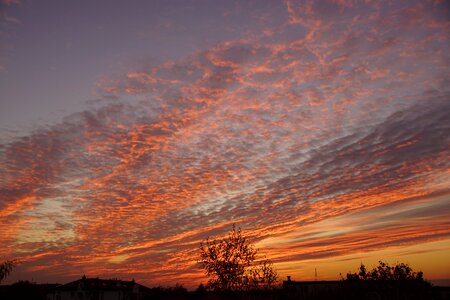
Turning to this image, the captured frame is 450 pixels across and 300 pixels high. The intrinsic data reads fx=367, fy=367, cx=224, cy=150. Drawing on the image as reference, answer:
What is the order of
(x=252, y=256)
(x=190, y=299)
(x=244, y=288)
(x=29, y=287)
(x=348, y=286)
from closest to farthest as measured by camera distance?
1. (x=348, y=286)
2. (x=244, y=288)
3. (x=252, y=256)
4. (x=29, y=287)
5. (x=190, y=299)

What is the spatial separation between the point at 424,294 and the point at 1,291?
54188mm

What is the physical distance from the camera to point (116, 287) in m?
80.9

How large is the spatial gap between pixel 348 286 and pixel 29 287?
144 feet

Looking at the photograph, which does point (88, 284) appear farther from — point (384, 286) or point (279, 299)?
point (384, 286)

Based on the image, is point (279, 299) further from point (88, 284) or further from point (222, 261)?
point (88, 284)

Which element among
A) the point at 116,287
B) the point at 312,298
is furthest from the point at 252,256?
the point at 116,287

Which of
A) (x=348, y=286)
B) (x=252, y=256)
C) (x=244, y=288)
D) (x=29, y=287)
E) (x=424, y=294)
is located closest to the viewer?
(x=424, y=294)

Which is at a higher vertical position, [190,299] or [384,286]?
[384,286]

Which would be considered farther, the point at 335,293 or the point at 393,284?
the point at 335,293

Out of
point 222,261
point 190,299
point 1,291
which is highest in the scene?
point 222,261

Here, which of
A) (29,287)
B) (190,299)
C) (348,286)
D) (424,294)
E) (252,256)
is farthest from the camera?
(190,299)

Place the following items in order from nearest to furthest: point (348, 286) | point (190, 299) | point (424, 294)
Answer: point (424, 294) → point (348, 286) → point (190, 299)

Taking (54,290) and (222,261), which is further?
(54,290)

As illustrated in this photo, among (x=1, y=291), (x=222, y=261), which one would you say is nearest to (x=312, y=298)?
(x=222, y=261)
